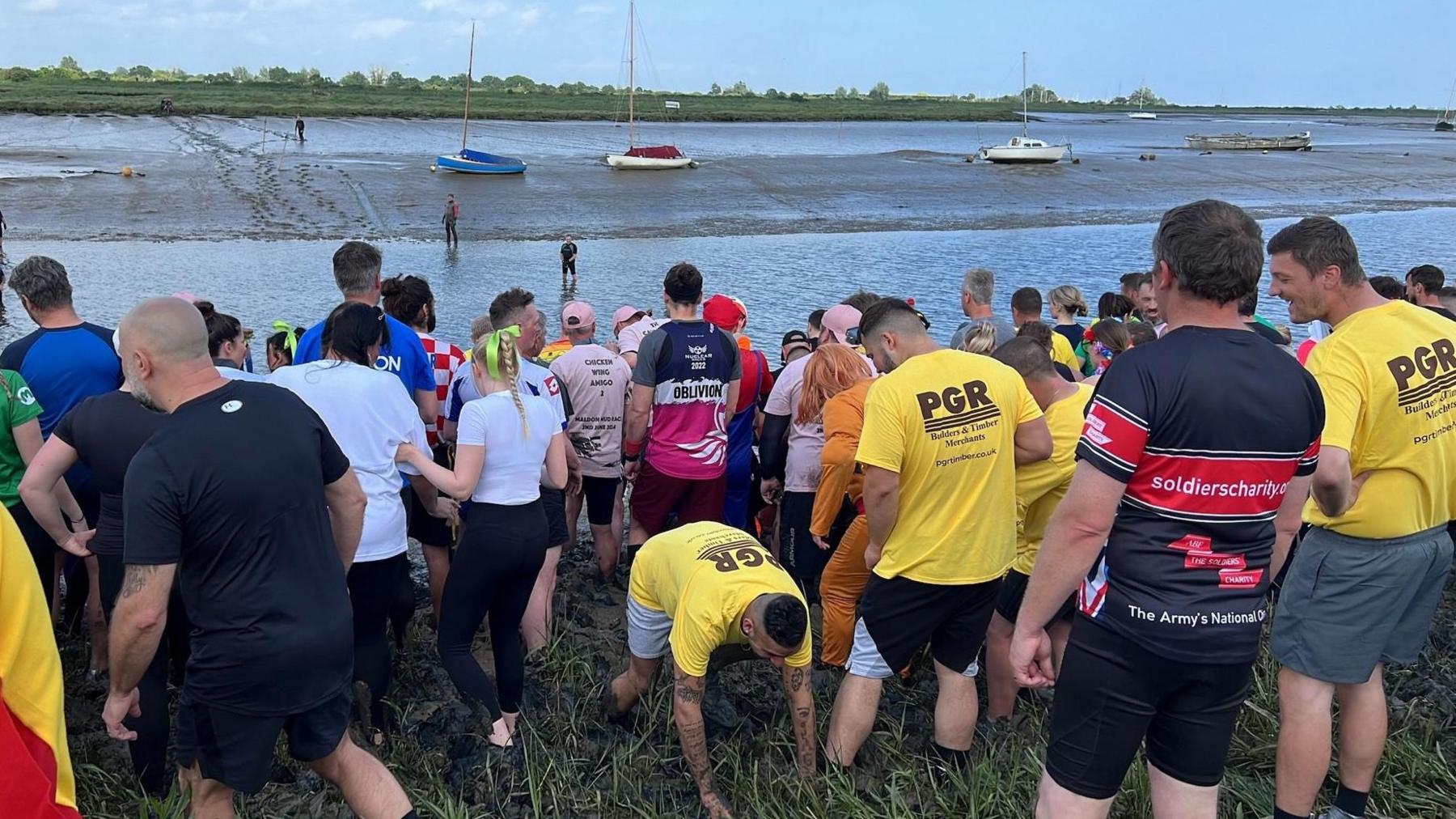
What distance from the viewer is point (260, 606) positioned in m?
3.35

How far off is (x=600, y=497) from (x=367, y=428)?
244 centimetres

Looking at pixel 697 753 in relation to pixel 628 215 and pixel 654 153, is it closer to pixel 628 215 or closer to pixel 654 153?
pixel 628 215

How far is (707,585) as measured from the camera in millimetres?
4191

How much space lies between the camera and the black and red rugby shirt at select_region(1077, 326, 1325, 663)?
2719mm

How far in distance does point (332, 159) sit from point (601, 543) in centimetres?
3913

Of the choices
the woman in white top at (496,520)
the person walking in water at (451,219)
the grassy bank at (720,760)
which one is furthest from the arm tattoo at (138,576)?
the person walking in water at (451,219)

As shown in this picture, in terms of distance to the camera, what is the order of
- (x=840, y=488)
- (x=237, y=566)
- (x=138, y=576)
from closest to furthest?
(x=138, y=576) → (x=237, y=566) → (x=840, y=488)

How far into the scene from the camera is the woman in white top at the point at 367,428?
14.2 feet

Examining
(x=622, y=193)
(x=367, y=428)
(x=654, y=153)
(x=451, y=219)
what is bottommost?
(x=367, y=428)

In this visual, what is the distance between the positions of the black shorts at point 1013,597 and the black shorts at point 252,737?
2.86m

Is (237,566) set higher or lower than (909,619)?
higher

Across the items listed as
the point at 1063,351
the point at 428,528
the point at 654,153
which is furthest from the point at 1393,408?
the point at 654,153

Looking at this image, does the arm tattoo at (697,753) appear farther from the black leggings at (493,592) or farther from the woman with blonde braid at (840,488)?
the woman with blonde braid at (840,488)

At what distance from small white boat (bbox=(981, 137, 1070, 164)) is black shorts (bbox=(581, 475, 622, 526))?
4671cm
